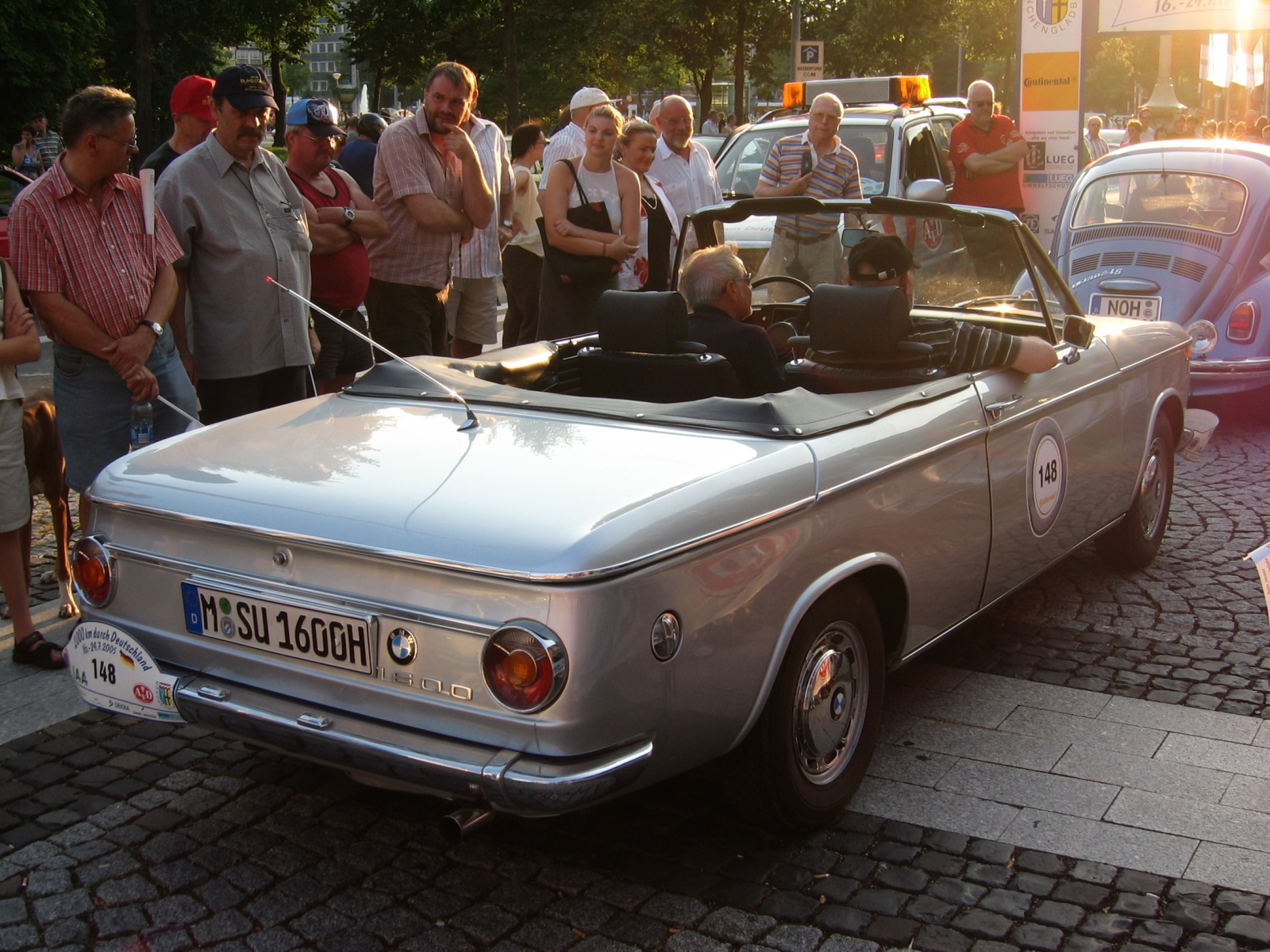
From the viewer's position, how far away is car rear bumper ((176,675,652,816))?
108 inches

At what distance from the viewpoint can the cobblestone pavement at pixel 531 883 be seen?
10.2 feet

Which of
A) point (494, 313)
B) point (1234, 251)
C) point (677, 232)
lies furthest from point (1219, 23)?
point (494, 313)

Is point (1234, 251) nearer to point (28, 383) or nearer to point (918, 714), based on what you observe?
point (918, 714)

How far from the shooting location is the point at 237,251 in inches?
207

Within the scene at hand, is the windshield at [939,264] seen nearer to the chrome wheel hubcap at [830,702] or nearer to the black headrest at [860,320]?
the black headrest at [860,320]

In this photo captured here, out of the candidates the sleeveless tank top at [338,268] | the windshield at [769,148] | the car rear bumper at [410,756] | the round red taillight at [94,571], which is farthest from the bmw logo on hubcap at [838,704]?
the windshield at [769,148]

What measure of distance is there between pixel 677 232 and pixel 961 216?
3.53 metres

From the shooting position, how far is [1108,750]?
411cm

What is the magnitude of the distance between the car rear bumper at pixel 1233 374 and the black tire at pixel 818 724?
571 centimetres

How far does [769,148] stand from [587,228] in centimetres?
492

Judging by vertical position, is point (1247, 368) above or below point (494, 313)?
below

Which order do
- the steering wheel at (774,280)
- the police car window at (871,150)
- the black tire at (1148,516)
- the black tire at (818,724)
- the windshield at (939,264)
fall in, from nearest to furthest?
the black tire at (818,724), the windshield at (939,264), the black tire at (1148,516), the steering wheel at (774,280), the police car window at (871,150)

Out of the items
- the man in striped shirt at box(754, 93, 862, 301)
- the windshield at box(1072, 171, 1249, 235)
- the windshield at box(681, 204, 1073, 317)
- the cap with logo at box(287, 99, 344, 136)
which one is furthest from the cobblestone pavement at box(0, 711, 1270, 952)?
the windshield at box(1072, 171, 1249, 235)

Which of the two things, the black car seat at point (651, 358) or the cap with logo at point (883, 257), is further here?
the cap with logo at point (883, 257)
